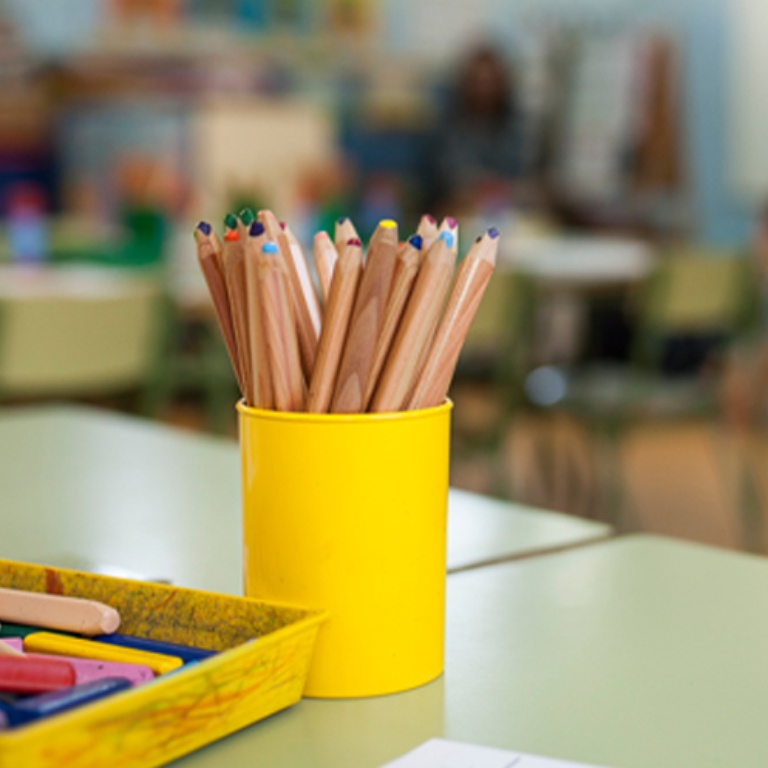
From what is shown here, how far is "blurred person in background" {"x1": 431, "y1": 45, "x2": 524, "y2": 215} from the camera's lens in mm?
7340

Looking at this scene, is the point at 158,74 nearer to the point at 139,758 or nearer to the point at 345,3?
the point at 345,3

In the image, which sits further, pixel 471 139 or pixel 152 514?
pixel 471 139

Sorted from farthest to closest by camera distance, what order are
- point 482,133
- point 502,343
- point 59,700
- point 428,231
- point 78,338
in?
point 482,133
point 502,343
point 78,338
point 428,231
point 59,700

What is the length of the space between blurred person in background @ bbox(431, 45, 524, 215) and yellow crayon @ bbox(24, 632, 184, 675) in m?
6.70

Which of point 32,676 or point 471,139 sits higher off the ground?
point 471,139

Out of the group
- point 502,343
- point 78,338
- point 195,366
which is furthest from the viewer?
point 195,366

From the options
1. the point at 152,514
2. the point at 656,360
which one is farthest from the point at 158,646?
the point at 656,360

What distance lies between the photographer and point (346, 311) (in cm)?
63

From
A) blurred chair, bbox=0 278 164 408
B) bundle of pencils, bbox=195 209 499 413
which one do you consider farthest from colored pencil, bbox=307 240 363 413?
blurred chair, bbox=0 278 164 408

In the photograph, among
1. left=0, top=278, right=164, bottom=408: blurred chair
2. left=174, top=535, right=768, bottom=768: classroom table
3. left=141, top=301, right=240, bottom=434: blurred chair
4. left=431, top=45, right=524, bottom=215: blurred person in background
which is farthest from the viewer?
left=431, top=45, right=524, bottom=215: blurred person in background

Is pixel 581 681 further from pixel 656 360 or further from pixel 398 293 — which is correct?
pixel 656 360

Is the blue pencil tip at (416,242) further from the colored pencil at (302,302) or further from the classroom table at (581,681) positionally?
the classroom table at (581,681)

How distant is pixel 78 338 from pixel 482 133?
16.5ft

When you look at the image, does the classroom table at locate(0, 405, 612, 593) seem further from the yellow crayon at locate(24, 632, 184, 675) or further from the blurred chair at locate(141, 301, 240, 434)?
the blurred chair at locate(141, 301, 240, 434)
